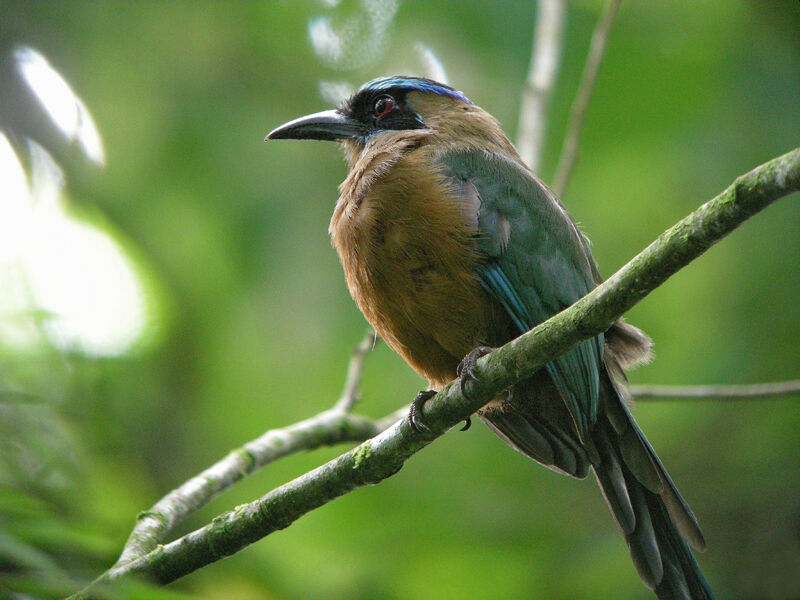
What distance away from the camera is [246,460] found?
349cm

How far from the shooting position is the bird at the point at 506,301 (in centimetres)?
337

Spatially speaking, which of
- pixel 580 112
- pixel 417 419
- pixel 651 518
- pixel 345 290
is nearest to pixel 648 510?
pixel 651 518

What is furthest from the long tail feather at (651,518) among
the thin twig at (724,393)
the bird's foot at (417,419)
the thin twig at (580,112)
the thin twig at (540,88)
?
the thin twig at (540,88)

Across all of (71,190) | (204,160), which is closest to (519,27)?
(204,160)

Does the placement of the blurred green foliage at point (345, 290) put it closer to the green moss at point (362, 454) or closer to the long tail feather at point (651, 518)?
the long tail feather at point (651, 518)

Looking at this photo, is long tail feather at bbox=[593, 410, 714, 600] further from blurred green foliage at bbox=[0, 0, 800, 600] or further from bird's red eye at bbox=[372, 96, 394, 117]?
bird's red eye at bbox=[372, 96, 394, 117]

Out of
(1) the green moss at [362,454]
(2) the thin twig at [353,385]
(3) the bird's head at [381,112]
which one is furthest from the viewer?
(3) the bird's head at [381,112]

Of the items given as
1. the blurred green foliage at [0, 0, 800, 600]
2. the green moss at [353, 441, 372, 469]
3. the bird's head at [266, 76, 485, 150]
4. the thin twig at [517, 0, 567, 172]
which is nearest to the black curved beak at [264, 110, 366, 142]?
the bird's head at [266, 76, 485, 150]

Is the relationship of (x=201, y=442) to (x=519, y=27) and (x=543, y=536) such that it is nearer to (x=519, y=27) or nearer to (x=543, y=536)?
(x=543, y=536)

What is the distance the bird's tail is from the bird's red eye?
6.36 ft

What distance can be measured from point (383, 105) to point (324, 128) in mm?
329

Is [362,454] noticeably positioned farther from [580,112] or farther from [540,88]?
[540,88]

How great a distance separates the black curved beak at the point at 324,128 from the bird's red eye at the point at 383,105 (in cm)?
11

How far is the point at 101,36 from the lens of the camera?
256 inches
